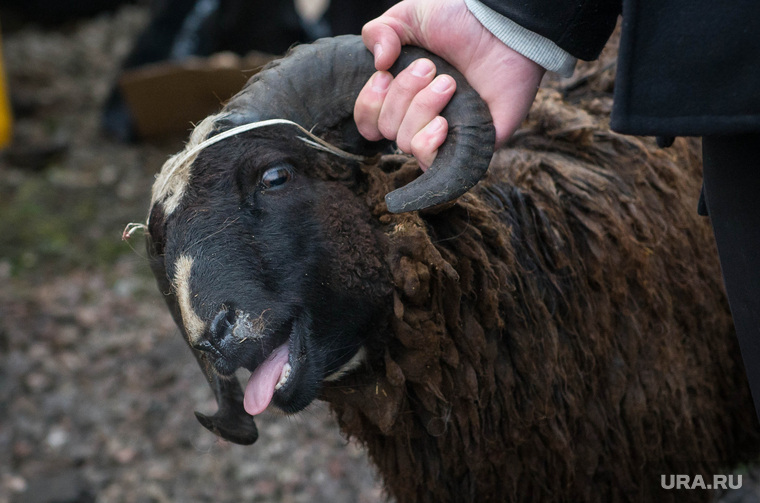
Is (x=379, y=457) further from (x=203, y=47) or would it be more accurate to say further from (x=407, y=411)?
(x=203, y=47)

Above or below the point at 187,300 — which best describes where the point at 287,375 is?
below

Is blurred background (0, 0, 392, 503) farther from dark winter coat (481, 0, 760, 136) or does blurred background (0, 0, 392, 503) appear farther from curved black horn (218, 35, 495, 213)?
dark winter coat (481, 0, 760, 136)

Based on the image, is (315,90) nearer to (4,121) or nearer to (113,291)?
(113,291)

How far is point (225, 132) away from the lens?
2.02 metres

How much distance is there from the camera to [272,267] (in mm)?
1957

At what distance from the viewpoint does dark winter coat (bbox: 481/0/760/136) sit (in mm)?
1227

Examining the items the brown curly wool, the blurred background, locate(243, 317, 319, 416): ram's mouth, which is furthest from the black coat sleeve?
the blurred background

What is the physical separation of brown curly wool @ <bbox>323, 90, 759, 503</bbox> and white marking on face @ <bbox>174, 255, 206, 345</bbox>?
0.51 m

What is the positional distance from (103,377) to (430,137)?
3.91 meters

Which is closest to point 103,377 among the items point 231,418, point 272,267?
point 231,418

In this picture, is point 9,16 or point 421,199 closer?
point 421,199

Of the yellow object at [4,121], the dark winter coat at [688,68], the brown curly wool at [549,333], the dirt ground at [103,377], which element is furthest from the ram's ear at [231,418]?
the yellow object at [4,121]

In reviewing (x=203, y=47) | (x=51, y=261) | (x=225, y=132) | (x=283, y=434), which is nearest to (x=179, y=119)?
(x=203, y=47)

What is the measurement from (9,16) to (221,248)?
34.6 ft
